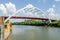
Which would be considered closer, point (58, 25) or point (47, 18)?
point (47, 18)

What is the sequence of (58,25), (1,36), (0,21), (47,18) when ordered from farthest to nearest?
(58,25) → (47,18) → (0,21) → (1,36)

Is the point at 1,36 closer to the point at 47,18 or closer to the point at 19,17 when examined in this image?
the point at 19,17

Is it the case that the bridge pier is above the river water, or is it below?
above

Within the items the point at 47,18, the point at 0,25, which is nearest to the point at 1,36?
the point at 0,25

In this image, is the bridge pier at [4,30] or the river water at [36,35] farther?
the river water at [36,35]

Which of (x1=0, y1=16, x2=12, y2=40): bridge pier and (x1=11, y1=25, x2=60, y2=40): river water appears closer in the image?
(x1=0, y1=16, x2=12, y2=40): bridge pier

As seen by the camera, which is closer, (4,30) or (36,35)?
(4,30)

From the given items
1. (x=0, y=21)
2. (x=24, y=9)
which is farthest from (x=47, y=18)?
(x=0, y=21)

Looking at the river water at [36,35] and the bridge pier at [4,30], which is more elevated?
the bridge pier at [4,30]

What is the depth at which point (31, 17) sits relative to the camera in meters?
28.1

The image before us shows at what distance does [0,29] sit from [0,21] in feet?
4.82

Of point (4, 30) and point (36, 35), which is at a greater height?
point (4, 30)

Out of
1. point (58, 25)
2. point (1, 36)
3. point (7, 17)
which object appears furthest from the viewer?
point (58, 25)

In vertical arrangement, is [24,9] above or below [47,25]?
above
